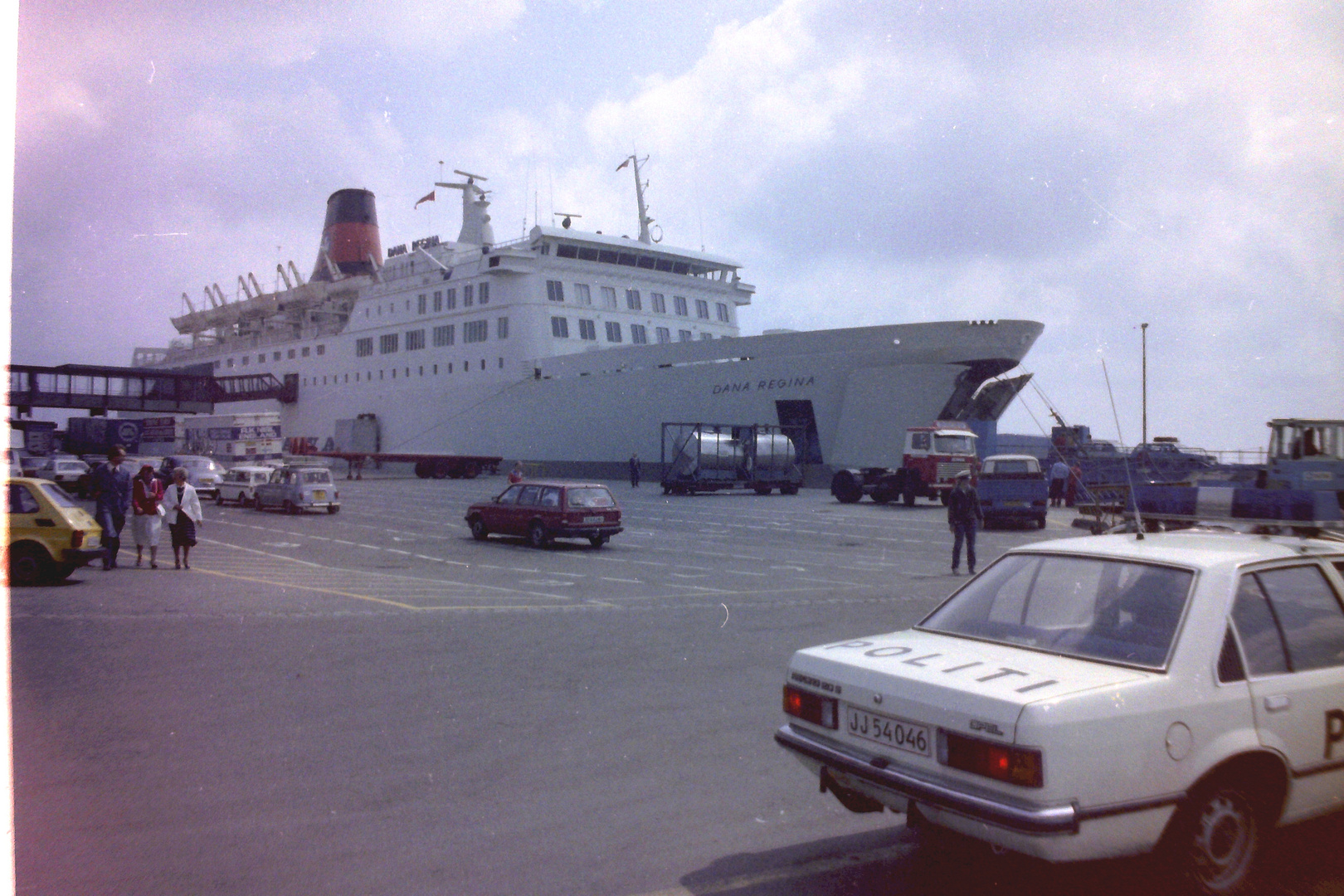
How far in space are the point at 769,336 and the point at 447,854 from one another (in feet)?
110

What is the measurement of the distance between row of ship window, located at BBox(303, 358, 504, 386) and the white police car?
136ft

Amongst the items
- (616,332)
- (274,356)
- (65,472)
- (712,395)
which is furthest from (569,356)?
(274,356)

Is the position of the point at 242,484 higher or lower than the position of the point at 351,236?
lower

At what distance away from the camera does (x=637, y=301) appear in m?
46.4

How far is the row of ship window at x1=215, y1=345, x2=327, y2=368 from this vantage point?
56331mm

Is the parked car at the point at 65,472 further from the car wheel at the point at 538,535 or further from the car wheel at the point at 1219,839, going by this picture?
the car wheel at the point at 1219,839

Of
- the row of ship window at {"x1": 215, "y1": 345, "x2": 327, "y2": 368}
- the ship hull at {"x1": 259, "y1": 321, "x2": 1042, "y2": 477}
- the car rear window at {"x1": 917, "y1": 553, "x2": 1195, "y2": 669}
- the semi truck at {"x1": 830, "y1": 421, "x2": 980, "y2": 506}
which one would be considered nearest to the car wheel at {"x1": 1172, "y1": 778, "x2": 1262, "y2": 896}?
the car rear window at {"x1": 917, "y1": 553, "x2": 1195, "y2": 669}

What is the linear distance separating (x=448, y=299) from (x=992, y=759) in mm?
46596

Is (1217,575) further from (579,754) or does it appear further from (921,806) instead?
(579,754)

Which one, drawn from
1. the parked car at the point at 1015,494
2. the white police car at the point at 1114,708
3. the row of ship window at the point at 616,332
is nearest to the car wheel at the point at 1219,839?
the white police car at the point at 1114,708

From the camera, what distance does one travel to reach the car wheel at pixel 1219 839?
11.2 feet

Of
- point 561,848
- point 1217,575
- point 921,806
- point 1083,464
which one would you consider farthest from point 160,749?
point 1083,464

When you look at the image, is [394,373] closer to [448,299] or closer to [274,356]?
[448,299]

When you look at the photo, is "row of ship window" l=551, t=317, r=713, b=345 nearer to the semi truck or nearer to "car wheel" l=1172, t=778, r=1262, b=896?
the semi truck
